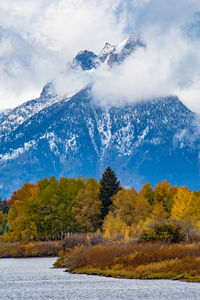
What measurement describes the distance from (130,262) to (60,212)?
60.6 metres

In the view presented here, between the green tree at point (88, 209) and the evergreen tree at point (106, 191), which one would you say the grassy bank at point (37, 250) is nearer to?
the green tree at point (88, 209)

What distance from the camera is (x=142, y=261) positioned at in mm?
44406

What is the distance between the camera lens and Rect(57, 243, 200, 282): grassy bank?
1598 inches

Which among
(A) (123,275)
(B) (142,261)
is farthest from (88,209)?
(A) (123,275)

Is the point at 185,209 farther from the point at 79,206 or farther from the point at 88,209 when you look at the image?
the point at 79,206

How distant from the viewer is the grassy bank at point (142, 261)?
Result: 40.6 meters

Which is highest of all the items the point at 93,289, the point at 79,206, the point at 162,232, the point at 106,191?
the point at 106,191

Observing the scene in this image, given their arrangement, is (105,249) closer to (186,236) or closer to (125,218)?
(186,236)

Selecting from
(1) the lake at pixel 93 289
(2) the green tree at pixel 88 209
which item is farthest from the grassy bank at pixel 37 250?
(1) the lake at pixel 93 289

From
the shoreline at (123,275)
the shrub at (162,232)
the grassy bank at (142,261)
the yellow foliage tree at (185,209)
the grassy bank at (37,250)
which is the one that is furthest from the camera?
the grassy bank at (37,250)

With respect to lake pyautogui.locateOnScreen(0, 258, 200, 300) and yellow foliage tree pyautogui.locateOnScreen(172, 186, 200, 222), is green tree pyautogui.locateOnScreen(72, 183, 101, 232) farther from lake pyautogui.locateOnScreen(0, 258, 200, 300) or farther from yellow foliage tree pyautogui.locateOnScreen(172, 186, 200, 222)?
lake pyautogui.locateOnScreen(0, 258, 200, 300)

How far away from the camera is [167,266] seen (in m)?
41.7

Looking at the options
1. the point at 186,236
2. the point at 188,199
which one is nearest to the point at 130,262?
the point at 186,236

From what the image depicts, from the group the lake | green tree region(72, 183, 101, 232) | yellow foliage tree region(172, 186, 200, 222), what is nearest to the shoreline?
the lake
